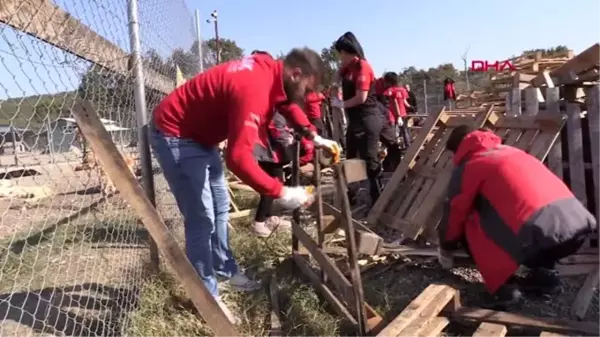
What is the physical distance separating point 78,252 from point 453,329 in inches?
112

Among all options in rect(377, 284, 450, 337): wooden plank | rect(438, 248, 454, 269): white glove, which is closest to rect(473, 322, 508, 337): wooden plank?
rect(377, 284, 450, 337): wooden plank

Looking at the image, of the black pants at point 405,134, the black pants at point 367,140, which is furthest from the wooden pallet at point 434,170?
the black pants at point 405,134

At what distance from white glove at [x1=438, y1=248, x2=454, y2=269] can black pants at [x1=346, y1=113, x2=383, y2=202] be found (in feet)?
6.89

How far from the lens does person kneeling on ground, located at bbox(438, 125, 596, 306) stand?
11.2 feet

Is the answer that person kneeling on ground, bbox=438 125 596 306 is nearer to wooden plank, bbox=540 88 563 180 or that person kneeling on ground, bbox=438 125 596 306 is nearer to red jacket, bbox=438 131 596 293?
red jacket, bbox=438 131 596 293

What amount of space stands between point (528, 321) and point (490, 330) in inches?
10.0

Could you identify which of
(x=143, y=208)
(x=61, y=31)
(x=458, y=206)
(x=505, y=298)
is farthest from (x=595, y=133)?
(x=61, y=31)

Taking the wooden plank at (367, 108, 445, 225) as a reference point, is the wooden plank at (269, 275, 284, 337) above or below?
below

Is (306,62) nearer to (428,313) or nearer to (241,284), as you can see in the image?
(428,313)

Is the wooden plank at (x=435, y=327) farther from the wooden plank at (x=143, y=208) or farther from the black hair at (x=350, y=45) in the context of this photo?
the black hair at (x=350, y=45)

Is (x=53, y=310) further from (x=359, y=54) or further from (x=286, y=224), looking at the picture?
(x=359, y=54)

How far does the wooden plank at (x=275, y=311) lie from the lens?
3.41m

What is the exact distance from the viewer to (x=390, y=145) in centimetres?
753

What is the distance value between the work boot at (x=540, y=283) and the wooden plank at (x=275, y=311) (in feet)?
5.60
